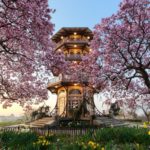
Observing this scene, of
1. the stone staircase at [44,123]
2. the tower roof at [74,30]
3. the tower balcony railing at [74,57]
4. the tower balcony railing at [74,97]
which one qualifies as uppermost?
the tower roof at [74,30]

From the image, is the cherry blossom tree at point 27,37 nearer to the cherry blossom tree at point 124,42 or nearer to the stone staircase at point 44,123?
the cherry blossom tree at point 124,42

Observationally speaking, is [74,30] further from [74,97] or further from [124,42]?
[124,42]

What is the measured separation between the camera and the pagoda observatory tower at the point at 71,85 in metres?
40.2

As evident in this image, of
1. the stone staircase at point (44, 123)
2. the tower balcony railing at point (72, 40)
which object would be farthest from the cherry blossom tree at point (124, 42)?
the tower balcony railing at point (72, 40)

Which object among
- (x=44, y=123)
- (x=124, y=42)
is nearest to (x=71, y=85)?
(x=44, y=123)

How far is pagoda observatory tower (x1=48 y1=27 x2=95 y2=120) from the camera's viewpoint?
40.2m

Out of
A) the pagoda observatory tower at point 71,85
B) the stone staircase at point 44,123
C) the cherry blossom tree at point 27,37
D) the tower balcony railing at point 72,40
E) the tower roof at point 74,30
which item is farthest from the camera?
the tower roof at point 74,30

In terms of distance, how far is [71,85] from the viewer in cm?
4119

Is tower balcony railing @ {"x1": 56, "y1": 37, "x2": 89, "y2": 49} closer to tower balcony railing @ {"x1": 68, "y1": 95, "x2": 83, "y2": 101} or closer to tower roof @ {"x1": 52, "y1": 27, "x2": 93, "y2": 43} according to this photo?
tower roof @ {"x1": 52, "y1": 27, "x2": 93, "y2": 43}

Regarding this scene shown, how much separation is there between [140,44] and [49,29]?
22.0 ft

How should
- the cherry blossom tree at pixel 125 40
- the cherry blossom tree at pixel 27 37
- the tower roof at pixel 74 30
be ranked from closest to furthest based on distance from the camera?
the cherry blossom tree at pixel 27 37, the cherry blossom tree at pixel 125 40, the tower roof at pixel 74 30

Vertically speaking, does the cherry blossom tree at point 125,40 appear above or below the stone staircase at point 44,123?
above

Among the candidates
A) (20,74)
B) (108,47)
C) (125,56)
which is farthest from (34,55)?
(125,56)

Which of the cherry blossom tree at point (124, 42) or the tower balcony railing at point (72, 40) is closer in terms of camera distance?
the cherry blossom tree at point (124, 42)
